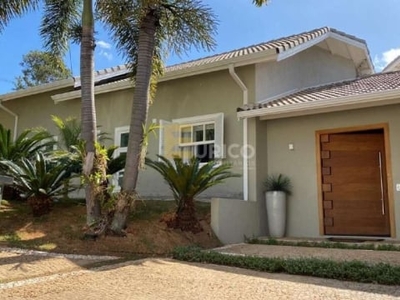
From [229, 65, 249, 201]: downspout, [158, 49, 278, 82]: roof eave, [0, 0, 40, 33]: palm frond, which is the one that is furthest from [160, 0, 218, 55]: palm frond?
[0, 0, 40, 33]: palm frond

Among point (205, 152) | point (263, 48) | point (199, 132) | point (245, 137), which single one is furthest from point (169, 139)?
point (263, 48)

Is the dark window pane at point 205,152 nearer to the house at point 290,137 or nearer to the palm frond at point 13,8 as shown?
the house at point 290,137

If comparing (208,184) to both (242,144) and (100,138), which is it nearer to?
(242,144)

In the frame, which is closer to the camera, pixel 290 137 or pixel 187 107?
pixel 290 137

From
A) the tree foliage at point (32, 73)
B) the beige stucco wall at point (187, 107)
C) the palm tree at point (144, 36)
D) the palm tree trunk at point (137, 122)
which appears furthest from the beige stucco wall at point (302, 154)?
the tree foliage at point (32, 73)

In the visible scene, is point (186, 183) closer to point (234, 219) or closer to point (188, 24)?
point (234, 219)

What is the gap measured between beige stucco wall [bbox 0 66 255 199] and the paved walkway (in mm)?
5683

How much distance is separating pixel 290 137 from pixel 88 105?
595 centimetres

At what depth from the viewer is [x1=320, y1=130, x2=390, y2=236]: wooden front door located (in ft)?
38.9

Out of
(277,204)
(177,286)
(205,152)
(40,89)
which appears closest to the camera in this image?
(177,286)

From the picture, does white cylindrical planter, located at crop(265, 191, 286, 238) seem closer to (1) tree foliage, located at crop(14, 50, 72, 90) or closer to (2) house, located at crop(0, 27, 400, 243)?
(2) house, located at crop(0, 27, 400, 243)

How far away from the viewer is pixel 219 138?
13.2 m

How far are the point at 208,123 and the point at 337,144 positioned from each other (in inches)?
162

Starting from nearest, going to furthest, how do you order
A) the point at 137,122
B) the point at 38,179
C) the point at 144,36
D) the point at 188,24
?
1. the point at 137,122
2. the point at 144,36
3. the point at 38,179
4. the point at 188,24
